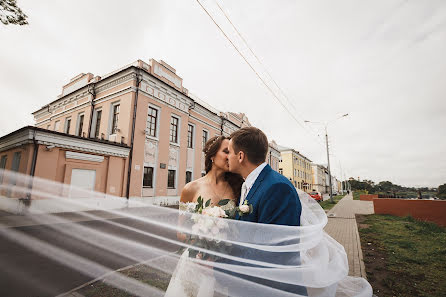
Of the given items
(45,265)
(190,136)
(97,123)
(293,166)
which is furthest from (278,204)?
(293,166)

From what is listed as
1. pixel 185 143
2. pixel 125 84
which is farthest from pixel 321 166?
pixel 125 84

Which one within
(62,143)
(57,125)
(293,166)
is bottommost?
(62,143)

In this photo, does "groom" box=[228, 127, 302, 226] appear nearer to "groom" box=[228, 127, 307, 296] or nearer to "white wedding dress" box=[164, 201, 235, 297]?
"groom" box=[228, 127, 307, 296]

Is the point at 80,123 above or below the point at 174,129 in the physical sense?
above

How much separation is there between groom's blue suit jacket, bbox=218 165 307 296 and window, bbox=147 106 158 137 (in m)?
15.5

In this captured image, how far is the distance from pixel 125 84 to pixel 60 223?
10149 mm

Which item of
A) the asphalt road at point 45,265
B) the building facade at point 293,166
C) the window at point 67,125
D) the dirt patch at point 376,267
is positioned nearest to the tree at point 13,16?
the asphalt road at point 45,265

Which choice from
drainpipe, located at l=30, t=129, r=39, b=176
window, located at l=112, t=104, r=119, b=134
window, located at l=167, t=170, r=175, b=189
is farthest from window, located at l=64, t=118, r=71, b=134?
window, located at l=167, t=170, r=175, b=189

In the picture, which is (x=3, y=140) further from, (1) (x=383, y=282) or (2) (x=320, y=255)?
(1) (x=383, y=282)

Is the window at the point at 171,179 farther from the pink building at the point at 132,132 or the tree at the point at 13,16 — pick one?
the tree at the point at 13,16

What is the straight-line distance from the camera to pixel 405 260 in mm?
5488

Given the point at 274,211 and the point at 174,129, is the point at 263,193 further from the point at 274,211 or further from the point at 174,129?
the point at 174,129

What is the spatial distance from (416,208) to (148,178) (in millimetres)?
17497

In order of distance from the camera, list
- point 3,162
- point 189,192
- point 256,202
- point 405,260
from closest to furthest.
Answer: point 256,202 < point 189,192 < point 405,260 < point 3,162
